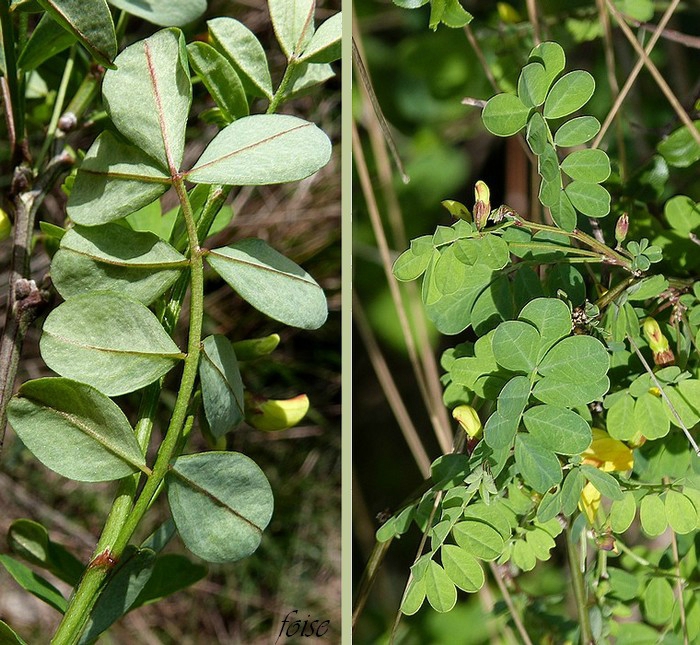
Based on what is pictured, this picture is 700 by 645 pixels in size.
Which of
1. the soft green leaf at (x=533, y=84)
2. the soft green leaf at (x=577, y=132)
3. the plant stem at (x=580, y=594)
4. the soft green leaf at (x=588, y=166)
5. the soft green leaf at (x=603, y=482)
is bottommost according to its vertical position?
the plant stem at (x=580, y=594)

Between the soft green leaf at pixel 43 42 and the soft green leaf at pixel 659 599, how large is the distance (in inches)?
16.0

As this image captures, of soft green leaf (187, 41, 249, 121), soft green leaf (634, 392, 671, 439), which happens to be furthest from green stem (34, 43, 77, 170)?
soft green leaf (634, 392, 671, 439)

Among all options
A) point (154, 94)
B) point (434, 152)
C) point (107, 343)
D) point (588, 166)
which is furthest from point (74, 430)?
point (434, 152)

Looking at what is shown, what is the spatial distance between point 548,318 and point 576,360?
21 millimetres

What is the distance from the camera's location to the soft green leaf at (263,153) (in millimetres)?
318

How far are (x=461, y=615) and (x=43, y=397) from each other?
46 centimetres

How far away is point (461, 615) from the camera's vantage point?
66 centimetres

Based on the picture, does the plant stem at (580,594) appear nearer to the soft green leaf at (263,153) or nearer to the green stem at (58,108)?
the soft green leaf at (263,153)

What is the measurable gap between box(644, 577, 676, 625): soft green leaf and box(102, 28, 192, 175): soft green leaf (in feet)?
1.07

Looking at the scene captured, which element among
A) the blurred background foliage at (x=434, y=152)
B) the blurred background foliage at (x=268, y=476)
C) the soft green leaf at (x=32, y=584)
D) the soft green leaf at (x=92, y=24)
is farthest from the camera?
the blurred background foliage at (x=268, y=476)

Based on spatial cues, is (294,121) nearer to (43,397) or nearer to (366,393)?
(43,397)

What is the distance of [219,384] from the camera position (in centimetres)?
34

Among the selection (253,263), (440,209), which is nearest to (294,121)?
(253,263)

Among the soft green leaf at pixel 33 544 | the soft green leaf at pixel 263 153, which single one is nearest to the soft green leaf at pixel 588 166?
the soft green leaf at pixel 263 153
